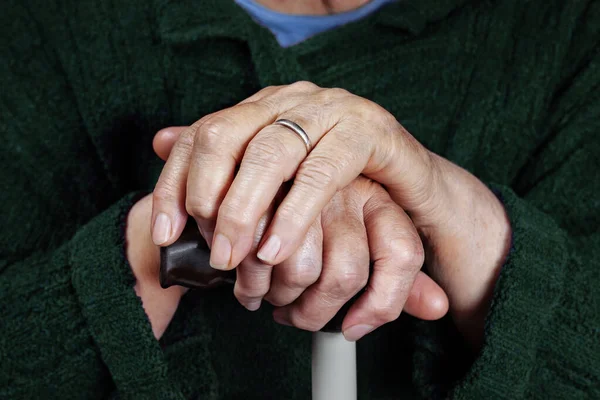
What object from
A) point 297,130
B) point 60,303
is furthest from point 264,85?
point 60,303

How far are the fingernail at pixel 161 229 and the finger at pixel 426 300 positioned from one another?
268 mm

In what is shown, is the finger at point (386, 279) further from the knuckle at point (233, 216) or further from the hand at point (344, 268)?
the knuckle at point (233, 216)

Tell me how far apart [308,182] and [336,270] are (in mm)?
91

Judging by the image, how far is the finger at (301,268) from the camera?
57 cm

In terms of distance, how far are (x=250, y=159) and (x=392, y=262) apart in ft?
0.58

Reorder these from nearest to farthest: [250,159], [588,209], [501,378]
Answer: [250,159], [501,378], [588,209]

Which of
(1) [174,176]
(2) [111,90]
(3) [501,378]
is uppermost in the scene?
(1) [174,176]

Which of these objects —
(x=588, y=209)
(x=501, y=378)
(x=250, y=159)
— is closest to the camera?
(x=250, y=159)

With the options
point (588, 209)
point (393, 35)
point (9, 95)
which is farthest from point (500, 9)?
point (9, 95)

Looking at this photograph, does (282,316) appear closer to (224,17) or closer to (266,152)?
(266,152)

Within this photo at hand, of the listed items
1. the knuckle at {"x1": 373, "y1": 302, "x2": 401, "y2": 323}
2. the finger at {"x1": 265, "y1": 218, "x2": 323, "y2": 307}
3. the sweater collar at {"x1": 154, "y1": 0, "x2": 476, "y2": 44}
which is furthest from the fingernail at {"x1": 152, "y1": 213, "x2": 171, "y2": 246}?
the sweater collar at {"x1": 154, "y1": 0, "x2": 476, "y2": 44}

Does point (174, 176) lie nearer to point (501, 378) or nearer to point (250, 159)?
point (250, 159)

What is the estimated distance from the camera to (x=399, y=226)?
2.09ft

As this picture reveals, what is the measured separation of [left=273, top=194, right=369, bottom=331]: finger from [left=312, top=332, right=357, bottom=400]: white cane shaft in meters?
0.03
